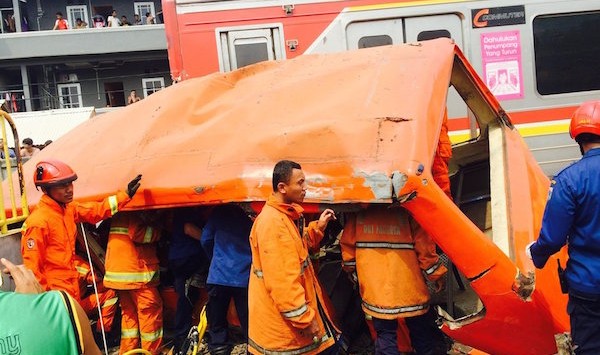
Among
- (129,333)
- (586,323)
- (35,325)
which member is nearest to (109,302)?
(129,333)

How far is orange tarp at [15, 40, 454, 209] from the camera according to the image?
2949mm

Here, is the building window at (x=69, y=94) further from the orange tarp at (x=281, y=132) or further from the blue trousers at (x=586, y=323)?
the blue trousers at (x=586, y=323)

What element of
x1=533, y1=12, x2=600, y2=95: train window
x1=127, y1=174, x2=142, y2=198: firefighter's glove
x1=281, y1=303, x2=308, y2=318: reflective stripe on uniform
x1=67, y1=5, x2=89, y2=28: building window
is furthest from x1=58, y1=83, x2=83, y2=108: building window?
x1=281, y1=303, x2=308, y2=318: reflective stripe on uniform

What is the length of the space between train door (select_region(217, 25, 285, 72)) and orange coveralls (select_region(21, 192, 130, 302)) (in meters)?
2.78

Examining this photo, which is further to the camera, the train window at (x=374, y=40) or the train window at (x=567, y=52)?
the train window at (x=567, y=52)

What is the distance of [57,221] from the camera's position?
3.52 m

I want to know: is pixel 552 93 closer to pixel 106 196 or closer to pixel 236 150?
pixel 236 150

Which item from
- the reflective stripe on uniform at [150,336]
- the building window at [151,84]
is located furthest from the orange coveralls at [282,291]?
the building window at [151,84]

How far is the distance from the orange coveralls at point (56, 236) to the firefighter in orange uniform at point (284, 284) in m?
1.21

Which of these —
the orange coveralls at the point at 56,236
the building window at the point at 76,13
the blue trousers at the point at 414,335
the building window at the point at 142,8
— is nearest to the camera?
the blue trousers at the point at 414,335

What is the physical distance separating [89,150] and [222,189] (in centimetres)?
151

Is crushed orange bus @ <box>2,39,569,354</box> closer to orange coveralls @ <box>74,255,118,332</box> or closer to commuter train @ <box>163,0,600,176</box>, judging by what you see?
orange coveralls @ <box>74,255,118,332</box>

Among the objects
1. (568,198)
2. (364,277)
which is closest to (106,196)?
(364,277)

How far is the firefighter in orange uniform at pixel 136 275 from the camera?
3928 mm
